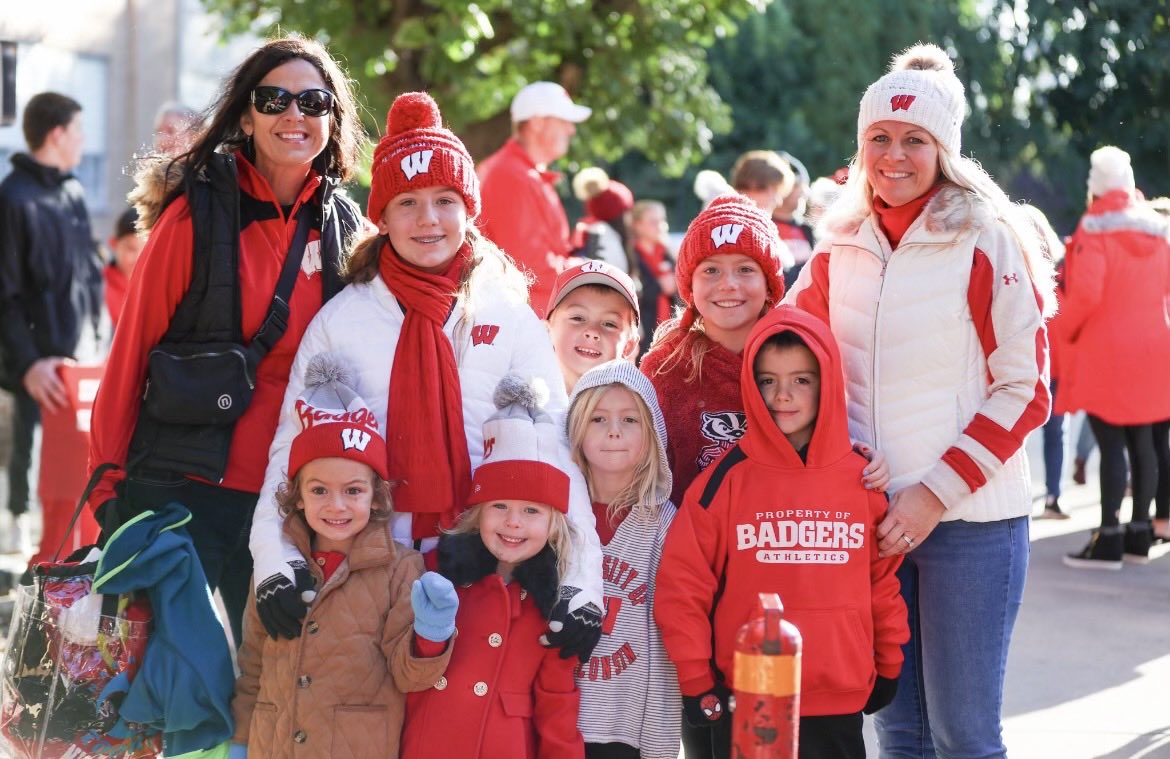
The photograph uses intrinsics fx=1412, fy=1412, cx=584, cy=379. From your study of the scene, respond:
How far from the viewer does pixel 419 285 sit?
3773mm

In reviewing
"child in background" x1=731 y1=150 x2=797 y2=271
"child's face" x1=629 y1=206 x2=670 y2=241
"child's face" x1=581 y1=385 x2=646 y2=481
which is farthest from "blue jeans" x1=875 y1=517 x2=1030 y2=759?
"child's face" x1=629 y1=206 x2=670 y2=241

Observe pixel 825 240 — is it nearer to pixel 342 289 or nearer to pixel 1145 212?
pixel 342 289

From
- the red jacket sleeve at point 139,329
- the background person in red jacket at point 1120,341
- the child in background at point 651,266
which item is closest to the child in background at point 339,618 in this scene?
the red jacket sleeve at point 139,329

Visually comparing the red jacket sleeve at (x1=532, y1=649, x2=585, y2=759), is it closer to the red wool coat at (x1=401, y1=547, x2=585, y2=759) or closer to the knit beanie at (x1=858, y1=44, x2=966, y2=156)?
the red wool coat at (x1=401, y1=547, x2=585, y2=759)

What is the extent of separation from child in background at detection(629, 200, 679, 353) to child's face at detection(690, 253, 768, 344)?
641 cm

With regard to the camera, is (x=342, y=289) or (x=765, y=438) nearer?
(x=765, y=438)

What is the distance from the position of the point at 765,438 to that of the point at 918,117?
3.00ft

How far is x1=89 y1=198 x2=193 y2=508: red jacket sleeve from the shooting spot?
3.79 meters

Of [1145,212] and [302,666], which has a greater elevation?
[1145,212]

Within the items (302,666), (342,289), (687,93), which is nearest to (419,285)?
(342,289)

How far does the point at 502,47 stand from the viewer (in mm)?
11664

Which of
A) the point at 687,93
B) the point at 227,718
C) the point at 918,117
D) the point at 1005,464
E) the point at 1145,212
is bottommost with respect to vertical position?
the point at 227,718

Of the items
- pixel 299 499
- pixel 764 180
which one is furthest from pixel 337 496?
pixel 764 180

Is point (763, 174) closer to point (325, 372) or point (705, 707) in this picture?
point (325, 372)
